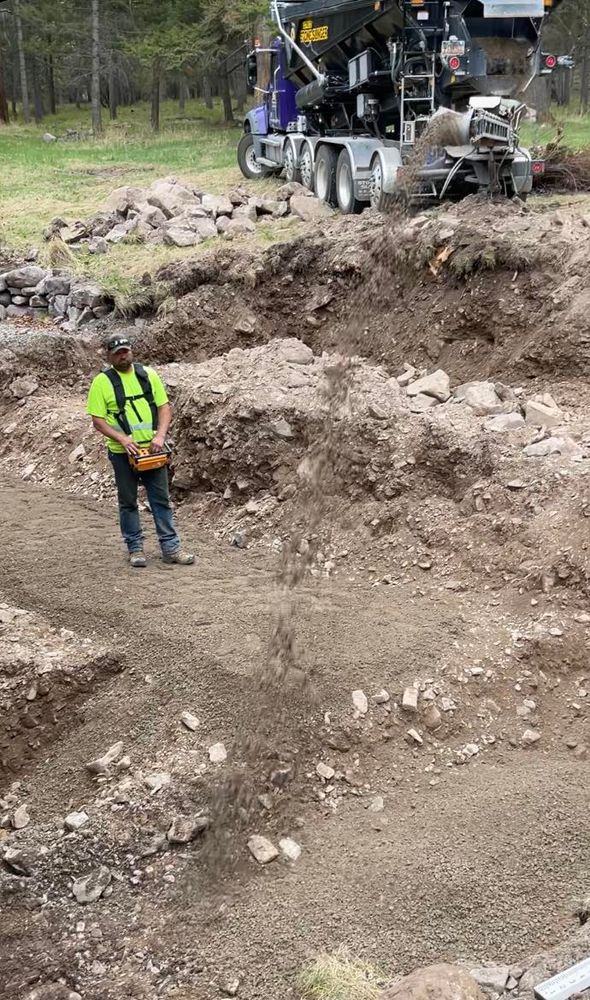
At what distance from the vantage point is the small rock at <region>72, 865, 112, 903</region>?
4.30m

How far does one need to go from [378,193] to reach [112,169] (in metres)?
11.5

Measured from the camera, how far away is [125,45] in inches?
1260

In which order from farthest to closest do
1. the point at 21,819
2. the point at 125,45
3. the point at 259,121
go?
the point at 125,45, the point at 259,121, the point at 21,819

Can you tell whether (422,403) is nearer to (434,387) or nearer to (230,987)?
(434,387)

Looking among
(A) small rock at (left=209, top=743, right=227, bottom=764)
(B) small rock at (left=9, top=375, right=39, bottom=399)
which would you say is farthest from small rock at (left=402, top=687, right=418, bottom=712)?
(B) small rock at (left=9, top=375, right=39, bottom=399)

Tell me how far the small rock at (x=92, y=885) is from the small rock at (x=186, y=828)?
0.34 m

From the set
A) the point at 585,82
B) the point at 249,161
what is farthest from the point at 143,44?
the point at 249,161

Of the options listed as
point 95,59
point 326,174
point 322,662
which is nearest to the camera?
point 322,662

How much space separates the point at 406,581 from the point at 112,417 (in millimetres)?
2405

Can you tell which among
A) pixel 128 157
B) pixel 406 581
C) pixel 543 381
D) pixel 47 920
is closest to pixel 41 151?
pixel 128 157

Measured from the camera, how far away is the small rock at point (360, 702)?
524 centimetres

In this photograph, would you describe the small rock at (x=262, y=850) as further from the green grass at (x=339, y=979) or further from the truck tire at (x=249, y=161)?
the truck tire at (x=249, y=161)

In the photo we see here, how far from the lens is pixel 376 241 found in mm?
10742

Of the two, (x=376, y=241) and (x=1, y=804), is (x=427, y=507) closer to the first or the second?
(x=1, y=804)
